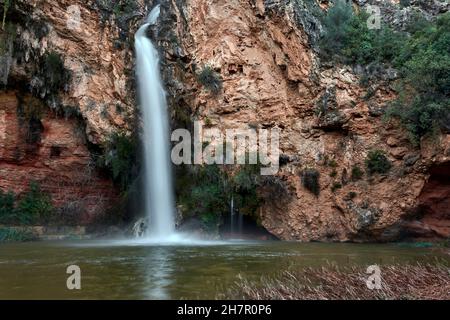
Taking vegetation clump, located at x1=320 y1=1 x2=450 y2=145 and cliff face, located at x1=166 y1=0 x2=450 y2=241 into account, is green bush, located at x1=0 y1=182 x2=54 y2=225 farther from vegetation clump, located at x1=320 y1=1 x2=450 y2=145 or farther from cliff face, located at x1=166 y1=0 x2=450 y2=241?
vegetation clump, located at x1=320 y1=1 x2=450 y2=145

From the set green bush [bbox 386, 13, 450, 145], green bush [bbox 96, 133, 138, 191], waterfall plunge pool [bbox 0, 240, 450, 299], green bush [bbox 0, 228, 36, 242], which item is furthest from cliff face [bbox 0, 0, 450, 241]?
waterfall plunge pool [bbox 0, 240, 450, 299]

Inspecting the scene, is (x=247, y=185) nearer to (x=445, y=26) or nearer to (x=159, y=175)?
(x=159, y=175)

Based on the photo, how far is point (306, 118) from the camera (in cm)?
1886

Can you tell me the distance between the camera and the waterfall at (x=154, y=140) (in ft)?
61.9

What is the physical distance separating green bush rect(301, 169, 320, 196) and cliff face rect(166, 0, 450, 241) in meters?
0.20

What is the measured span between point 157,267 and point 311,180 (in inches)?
389

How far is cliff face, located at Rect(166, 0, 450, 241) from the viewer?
16391mm

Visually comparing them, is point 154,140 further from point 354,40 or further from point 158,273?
point 158,273

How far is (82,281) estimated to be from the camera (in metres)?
7.80

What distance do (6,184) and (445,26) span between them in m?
18.9

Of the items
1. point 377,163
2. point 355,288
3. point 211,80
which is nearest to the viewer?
point 355,288

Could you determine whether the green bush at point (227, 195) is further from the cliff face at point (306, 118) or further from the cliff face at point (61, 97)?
the cliff face at point (61, 97)

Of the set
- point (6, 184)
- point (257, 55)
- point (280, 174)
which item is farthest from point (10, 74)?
point (280, 174)

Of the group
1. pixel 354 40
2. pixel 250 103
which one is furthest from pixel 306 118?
pixel 354 40
